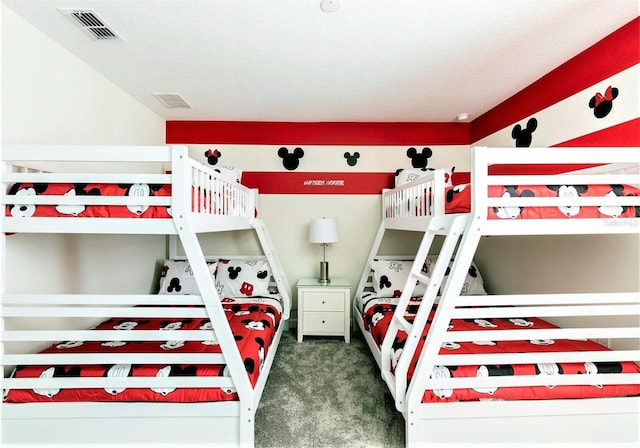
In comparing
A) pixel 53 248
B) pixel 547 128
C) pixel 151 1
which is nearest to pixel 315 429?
pixel 53 248

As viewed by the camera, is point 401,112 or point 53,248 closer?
point 53,248

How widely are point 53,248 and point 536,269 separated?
338 cm

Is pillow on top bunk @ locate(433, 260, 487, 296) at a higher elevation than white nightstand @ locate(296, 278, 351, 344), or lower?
higher

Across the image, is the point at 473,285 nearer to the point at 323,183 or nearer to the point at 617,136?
the point at 617,136

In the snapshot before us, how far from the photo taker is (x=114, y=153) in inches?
55.1

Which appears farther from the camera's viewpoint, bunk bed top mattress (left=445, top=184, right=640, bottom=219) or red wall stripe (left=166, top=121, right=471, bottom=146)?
red wall stripe (left=166, top=121, right=471, bottom=146)

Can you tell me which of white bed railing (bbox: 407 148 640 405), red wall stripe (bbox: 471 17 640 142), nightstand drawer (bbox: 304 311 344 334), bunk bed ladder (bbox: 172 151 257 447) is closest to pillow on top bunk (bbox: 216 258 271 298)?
nightstand drawer (bbox: 304 311 344 334)

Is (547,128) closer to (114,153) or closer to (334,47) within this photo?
(334,47)

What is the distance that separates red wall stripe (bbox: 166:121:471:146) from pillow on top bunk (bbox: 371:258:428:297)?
4.25 ft

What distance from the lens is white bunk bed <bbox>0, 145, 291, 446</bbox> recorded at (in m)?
1.41

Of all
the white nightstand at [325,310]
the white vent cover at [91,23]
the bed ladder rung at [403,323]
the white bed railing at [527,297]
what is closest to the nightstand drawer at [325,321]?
the white nightstand at [325,310]

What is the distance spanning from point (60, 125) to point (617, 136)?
3.41 metres

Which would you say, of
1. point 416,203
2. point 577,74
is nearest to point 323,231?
point 416,203

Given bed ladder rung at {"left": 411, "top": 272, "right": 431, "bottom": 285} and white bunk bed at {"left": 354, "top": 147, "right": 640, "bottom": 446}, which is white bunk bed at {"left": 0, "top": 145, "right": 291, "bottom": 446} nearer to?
white bunk bed at {"left": 354, "top": 147, "right": 640, "bottom": 446}
